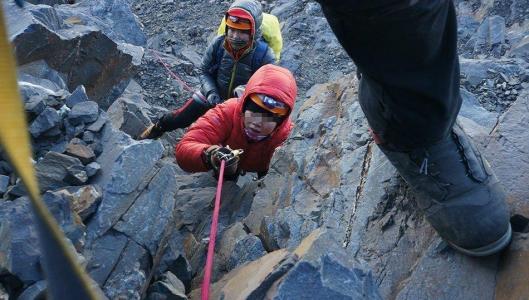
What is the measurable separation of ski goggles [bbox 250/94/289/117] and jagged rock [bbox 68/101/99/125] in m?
1.36

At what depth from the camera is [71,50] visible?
705 cm

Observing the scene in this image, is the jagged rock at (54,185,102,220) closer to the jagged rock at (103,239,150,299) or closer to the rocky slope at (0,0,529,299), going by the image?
the rocky slope at (0,0,529,299)

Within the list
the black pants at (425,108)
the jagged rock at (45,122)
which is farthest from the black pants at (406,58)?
the jagged rock at (45,122)

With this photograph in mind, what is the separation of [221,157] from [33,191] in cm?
374

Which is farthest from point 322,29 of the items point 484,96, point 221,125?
point 221,125

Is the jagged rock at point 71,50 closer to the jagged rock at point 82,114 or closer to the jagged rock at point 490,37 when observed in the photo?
the jagged rock at point 82,114

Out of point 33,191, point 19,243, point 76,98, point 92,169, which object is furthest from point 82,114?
point 33,191

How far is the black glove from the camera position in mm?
5074

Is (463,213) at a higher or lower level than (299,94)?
higher

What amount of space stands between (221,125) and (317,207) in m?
1.61

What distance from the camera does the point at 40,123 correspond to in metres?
4.54

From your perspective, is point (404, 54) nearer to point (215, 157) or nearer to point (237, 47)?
point (215, 157)

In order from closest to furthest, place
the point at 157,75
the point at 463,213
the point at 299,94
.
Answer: the point at 463,213 → the point at 157,75 → the point at 299,94

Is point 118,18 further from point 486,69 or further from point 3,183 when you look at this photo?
point 3,183
